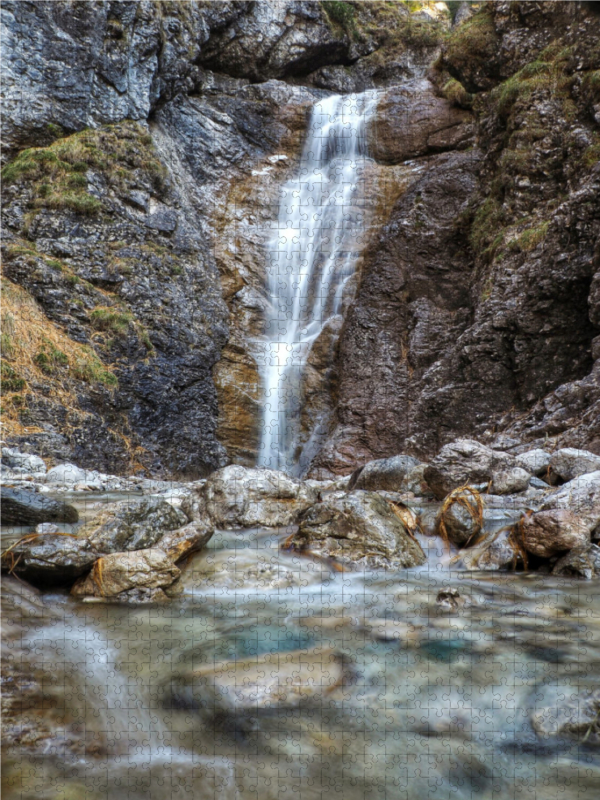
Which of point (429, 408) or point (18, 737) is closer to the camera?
point (18, 737)

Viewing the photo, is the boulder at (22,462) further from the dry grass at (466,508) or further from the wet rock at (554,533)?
the wet rock at (554,533)

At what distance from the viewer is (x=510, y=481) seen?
5.73 metres

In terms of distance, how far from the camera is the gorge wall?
356 inches

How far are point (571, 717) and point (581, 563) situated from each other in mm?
1751

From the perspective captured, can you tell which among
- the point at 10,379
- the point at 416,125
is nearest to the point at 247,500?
the point at 10,379

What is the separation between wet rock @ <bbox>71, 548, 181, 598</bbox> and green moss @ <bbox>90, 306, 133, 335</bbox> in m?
7.87

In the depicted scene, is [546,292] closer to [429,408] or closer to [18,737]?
[429,408]

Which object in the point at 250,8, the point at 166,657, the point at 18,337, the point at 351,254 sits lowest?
the point at 166,657

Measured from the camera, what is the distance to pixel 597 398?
7.24 meters

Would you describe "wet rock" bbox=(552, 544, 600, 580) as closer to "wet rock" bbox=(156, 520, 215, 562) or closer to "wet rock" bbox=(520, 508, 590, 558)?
"wet rock" bbox=(520, 508, 590, 558)

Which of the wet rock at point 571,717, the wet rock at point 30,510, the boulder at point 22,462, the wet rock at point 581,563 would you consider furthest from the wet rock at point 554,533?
the boulder at point 22,462

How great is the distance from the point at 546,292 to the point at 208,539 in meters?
7.29

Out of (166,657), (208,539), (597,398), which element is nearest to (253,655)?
(166,657)

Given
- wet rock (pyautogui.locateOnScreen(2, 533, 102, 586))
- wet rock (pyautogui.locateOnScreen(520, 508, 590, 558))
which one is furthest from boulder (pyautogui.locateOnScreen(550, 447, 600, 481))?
wet rock (pyautogui.locateOnScreen(2, 533, 102, 586))
